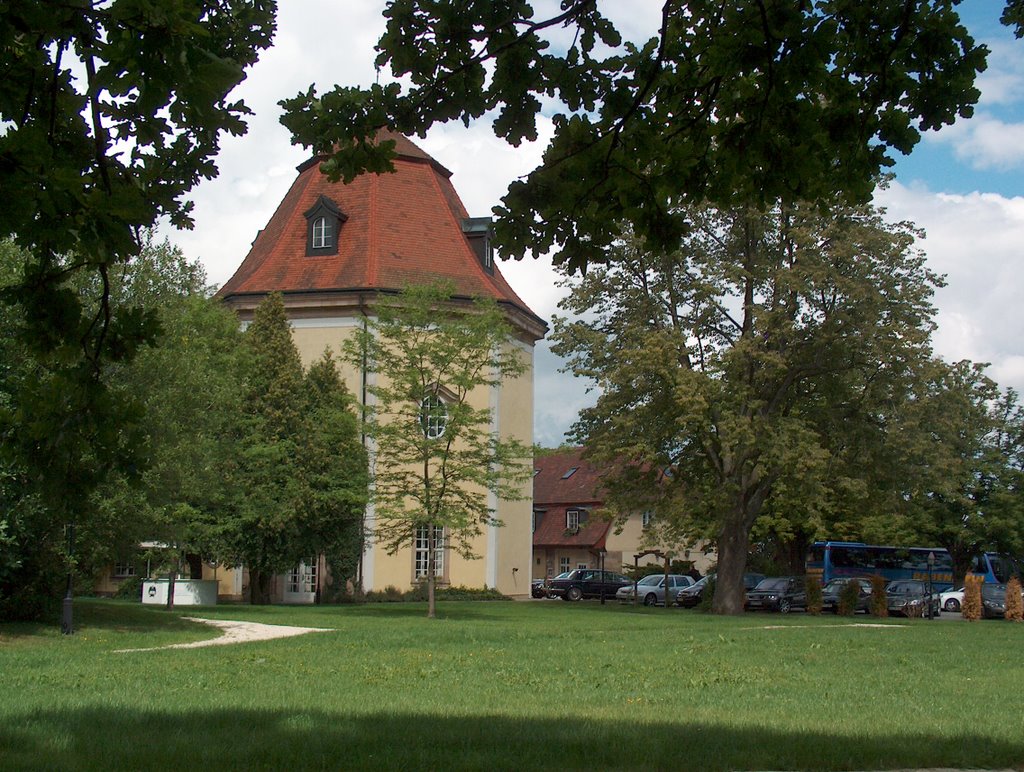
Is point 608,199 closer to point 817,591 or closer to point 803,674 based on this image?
point 803,674

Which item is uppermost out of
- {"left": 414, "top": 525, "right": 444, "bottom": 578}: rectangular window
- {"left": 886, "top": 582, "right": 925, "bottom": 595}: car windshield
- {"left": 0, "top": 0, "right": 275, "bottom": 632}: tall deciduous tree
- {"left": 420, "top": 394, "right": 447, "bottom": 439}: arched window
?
{"left": 420, "top": 394, "right": 447, "bottom": 439}: arched window

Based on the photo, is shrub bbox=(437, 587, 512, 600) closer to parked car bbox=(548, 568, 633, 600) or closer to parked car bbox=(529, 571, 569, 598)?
parked car bbox=(548, 568, 633, 600)

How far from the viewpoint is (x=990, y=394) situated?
114 ft

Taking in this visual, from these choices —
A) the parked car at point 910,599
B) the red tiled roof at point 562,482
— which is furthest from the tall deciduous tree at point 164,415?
the red tiled roof at point 562,482

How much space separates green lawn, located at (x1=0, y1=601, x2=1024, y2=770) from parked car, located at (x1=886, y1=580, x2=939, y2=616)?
18.7m

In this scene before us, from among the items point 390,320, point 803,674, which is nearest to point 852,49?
point 803,674

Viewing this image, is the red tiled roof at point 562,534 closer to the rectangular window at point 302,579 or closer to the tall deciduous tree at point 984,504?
the tall deciduous tree at point 984,504

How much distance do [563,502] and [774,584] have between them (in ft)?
82.7

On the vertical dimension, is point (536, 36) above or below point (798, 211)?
below

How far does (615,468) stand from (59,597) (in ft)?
58.5

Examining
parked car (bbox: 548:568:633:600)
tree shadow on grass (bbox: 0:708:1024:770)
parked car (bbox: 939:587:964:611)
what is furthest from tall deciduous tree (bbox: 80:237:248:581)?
parked car (bbox: 939:587:964:611)

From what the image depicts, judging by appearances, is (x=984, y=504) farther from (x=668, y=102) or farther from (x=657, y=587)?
(x=668, y=102)

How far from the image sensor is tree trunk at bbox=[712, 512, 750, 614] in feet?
110

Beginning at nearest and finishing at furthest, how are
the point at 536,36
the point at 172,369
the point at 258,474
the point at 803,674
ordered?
the point at 536,36 < the point at 803,674 < the point at 172,369 < the point at 258,474
